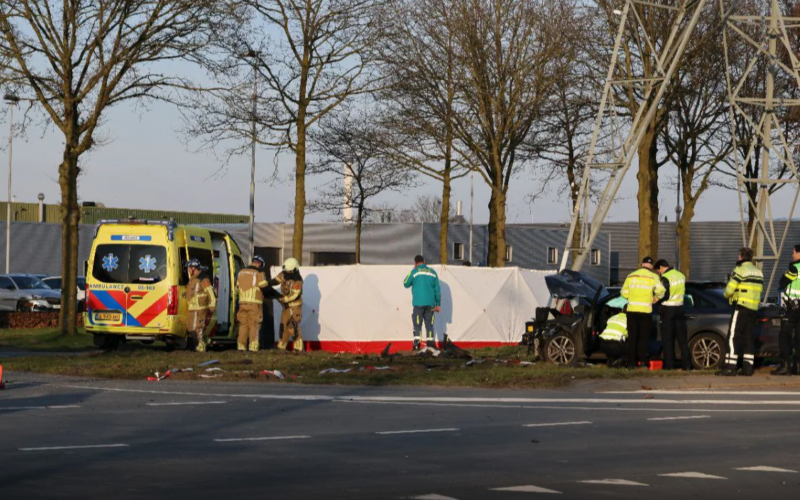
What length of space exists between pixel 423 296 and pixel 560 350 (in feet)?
13.2

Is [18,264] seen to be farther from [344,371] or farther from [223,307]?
[344,371]

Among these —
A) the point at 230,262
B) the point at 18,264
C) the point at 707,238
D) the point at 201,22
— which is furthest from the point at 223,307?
the point at 707,238

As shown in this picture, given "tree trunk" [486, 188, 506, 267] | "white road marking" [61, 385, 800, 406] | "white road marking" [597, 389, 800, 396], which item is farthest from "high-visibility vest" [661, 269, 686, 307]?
"tree trunk" [486, 188, 506, 267]

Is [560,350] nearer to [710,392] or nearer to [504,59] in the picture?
[710,392]

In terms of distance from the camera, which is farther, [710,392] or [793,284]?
[793,284]

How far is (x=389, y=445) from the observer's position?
10547 millimetres

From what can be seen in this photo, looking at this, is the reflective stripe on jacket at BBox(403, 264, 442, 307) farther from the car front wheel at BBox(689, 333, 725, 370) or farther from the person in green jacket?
the car front wheel at BBox(689, 333, 725, 370)

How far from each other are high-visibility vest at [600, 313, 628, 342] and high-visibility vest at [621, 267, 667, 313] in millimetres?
Answer: 766

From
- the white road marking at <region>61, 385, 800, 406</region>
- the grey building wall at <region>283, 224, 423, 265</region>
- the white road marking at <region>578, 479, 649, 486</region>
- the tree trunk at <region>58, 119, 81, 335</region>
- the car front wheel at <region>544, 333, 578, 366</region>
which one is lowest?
the white road marking at <region>578, 479, 649, 486</region>

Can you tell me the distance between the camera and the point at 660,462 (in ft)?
31.8

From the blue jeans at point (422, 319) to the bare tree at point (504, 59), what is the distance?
12.1m

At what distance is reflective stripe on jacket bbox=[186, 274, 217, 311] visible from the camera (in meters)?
23.5

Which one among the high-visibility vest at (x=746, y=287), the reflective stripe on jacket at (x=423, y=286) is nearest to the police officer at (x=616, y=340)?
the high-visibility vest at (x=746, y=287)

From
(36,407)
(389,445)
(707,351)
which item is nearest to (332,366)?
(707,351)
